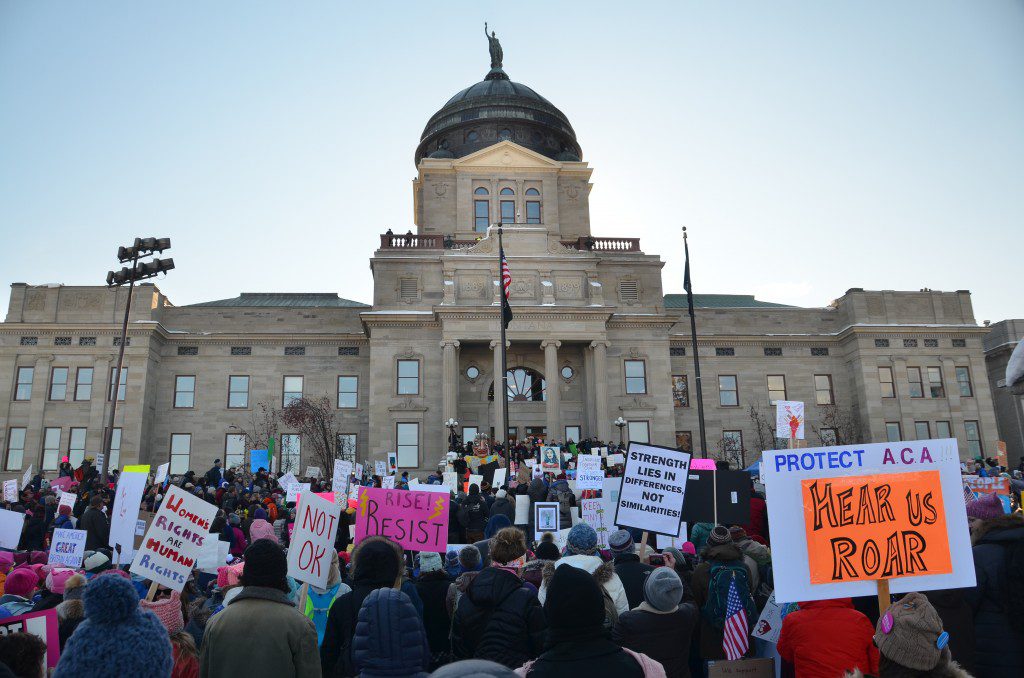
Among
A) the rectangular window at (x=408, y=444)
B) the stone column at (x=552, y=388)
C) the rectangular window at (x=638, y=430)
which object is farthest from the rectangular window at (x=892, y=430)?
the rectangular window at (x=408, y=444)

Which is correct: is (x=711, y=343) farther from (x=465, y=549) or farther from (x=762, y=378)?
(x=465, y=549)

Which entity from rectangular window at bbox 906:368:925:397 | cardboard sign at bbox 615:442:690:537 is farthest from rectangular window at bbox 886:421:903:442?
cardboard sign at bbox 615:442:690:537

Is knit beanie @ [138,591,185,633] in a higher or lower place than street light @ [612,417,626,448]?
lower

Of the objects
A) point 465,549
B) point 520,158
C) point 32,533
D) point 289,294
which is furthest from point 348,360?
point 465,549

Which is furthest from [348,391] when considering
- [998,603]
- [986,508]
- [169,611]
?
[998,603]

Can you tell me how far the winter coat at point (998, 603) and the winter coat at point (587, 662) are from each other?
11.5 feet

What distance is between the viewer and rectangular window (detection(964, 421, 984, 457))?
149ft

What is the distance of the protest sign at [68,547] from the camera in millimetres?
11539

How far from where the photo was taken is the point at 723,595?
294 inches

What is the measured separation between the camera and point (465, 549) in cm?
821

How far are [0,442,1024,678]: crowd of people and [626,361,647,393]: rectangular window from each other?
32413mm

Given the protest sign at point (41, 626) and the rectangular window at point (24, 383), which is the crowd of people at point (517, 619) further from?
the rectangular window at point (24, 383)

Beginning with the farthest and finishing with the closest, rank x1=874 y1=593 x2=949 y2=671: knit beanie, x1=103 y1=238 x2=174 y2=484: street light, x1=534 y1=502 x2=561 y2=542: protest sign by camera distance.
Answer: x1=103 y1=238 x2=174 y2=484: street light
x1=534 y1=502 x2=561 y2=542: protest sign
x1=874 y1=593 x2=949 y2=671: knit beanie

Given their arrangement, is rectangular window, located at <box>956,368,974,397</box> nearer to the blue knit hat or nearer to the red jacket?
the red jacket
